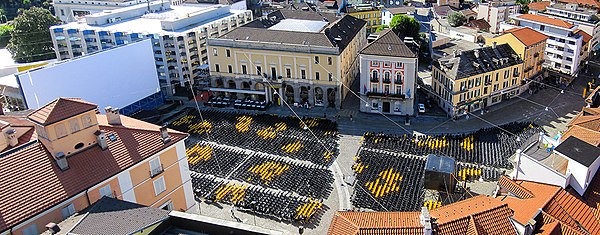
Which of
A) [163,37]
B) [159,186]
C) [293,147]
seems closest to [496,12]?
[293,147]

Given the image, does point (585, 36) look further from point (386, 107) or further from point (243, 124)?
point (243, 124)

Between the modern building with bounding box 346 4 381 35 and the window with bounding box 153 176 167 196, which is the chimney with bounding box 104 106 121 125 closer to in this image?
the window with bounding box 153 176 167 196

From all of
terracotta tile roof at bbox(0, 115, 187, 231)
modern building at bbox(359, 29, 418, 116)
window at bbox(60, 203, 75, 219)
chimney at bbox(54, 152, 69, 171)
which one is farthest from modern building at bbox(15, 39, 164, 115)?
window at bbox(60, 203, 75, 219)

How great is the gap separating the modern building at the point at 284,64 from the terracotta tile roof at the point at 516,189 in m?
37.7

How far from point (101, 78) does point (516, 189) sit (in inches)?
2300

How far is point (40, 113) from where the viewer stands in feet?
107

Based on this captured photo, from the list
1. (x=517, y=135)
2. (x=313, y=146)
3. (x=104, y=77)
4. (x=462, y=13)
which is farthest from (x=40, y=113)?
(x=462, y=13)

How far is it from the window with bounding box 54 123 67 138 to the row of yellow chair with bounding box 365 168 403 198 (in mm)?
29464

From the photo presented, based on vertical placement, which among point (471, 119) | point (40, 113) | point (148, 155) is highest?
point (40, 113)

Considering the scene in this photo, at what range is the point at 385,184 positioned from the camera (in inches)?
1970

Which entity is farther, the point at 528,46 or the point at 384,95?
the point at 528,46

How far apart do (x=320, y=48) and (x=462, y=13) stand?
63509 millimetres

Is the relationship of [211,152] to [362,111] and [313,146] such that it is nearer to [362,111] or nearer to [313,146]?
[313,146]

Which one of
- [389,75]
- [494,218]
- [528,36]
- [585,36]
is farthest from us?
[585,36]
